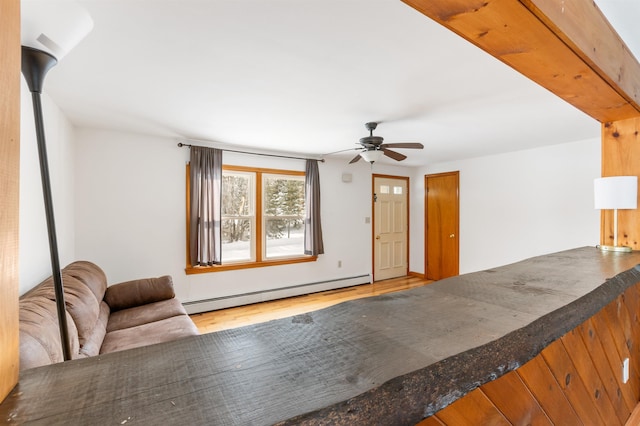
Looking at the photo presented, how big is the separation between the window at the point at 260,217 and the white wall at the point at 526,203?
2.85m

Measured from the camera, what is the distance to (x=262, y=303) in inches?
173

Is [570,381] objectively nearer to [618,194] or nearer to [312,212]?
[618,194]

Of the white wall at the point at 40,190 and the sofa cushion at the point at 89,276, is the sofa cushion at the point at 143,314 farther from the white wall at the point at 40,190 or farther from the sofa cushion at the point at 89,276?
the white wall at the point at 40,190

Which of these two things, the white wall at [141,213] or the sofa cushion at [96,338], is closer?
the sofa cushion at [96,338]

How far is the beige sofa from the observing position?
4.31 ft

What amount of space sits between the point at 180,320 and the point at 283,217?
251 centimetres

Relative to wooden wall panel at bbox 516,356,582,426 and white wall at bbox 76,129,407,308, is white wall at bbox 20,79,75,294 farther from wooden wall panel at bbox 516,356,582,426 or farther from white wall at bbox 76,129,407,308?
wooden wall panel at bbox 516,356,582,426

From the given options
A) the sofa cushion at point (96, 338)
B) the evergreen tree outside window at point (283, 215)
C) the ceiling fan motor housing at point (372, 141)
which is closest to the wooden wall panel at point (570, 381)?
the sofa cushion at point (96, 338)

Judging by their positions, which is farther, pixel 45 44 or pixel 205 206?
pixel 205 206

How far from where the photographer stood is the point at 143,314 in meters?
2.61

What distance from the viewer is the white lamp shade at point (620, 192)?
6.31 feet

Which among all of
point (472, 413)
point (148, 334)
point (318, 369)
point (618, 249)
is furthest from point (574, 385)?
point (148, 334)

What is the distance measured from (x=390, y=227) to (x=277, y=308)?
2.83 m

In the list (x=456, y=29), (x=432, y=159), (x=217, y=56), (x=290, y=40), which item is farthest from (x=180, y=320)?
(x=432, y=159)
